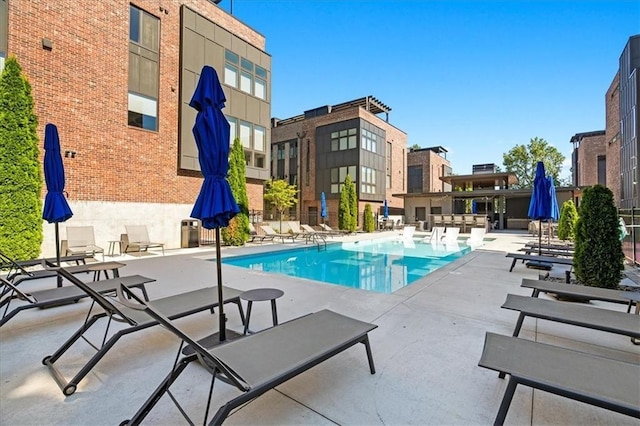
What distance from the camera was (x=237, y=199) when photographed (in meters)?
13.1

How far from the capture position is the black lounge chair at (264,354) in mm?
1729

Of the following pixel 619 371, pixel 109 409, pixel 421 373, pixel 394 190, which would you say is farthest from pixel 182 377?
pixel 394 190

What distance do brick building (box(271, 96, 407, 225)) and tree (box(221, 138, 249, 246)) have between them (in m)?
12.5

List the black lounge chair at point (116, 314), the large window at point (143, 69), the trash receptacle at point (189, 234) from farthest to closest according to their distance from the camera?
the trash receptacle at point (189, 234) < the large window at point (143, 69) < the black lounge chair at point (116, 314)

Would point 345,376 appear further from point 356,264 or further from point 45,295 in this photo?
point 356,264

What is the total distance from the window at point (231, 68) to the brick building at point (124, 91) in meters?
0.05

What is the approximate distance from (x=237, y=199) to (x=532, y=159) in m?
39.9

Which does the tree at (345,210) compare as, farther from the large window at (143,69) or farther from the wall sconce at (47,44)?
the wall sconce at (47,44)

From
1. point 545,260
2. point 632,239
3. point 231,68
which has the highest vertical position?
point 231,68

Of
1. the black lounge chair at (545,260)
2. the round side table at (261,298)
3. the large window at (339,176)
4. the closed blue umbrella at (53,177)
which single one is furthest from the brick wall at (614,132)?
the closed blue umbrella at (53,177)

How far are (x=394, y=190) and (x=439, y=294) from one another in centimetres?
2526

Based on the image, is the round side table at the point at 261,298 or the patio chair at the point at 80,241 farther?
the patio chair at the point at 80,241

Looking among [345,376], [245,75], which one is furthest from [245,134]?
[345,376]

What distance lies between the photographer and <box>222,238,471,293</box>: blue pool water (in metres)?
7.72
